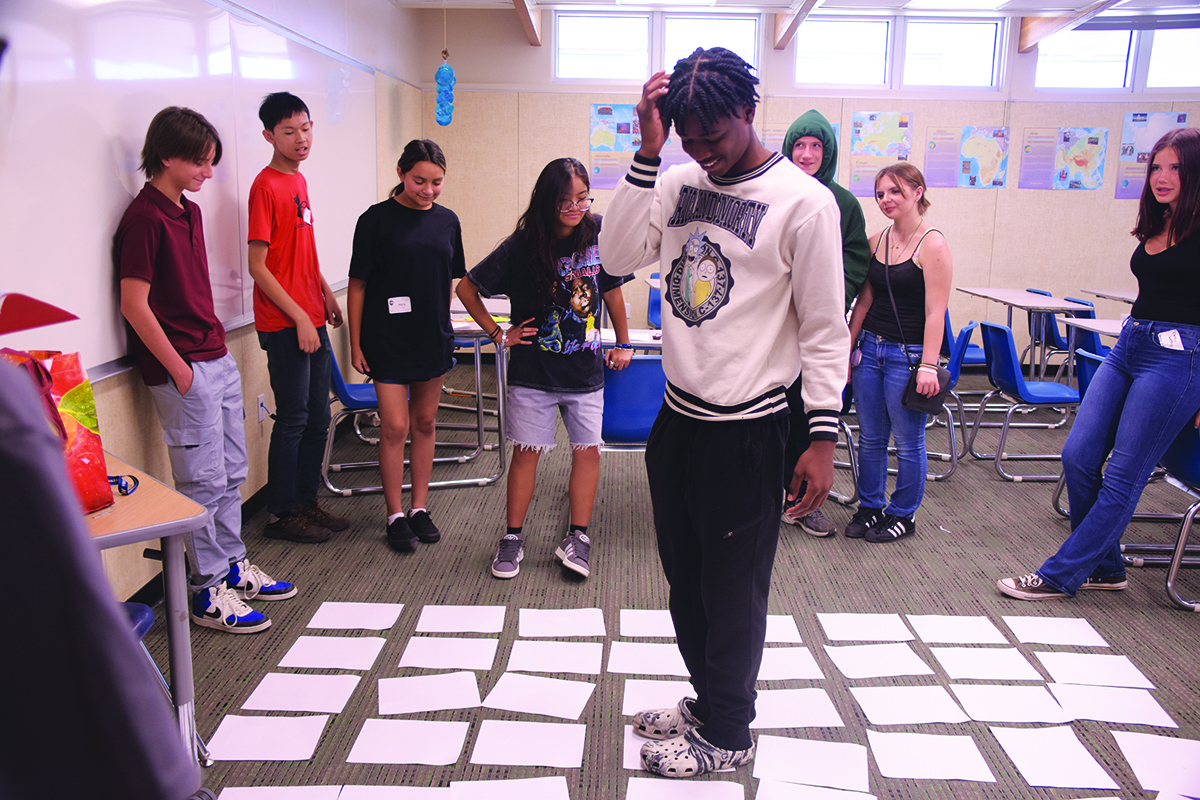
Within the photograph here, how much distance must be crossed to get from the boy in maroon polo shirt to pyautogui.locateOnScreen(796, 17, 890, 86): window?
5543mm

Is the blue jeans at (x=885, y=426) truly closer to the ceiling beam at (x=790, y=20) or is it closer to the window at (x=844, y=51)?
the ceiling beam at (x=790, y=20)

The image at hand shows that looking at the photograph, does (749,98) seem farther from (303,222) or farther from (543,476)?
(543,476)

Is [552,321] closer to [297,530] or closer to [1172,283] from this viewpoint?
[297,530]

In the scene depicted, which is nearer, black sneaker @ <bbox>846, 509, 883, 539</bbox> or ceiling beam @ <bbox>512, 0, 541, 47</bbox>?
black sneaker @ <bbox>846, 509, 883, 539</bbox>

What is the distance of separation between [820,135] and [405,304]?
1.68 meters

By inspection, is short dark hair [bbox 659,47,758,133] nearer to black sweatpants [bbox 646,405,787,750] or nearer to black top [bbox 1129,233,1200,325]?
black sweatpants [bbox 646,405,787,750]

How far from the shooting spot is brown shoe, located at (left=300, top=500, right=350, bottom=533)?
3297mm

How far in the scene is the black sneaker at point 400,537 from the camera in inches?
123

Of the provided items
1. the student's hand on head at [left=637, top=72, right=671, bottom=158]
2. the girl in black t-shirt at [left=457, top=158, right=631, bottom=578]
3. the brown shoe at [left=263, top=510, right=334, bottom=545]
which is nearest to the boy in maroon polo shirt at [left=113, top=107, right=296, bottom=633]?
the brown shoe at [left=263, top=510, right=334, bottom=545]

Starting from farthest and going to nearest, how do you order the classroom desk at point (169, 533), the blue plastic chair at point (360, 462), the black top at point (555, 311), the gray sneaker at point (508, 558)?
the blue plastic chair at point (360, 462) → the gray sneaker at point (508, 558) → the black top at point (555, 311) → the classroom desk at point (169, 533)

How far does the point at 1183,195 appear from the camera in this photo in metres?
2.46

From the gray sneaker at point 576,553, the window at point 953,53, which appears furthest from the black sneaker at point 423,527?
the window at point 953,53

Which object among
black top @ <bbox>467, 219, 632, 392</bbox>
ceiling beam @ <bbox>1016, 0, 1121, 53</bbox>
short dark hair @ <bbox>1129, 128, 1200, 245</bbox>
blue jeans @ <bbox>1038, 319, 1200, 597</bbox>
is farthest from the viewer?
ceiling beam @ <bbox>1016, 0, 1121, 53</bbox>

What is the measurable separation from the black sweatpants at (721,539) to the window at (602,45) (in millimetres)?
5676
